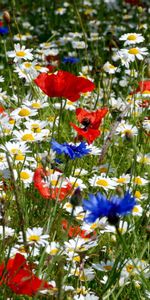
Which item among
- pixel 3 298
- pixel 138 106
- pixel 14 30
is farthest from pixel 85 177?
pixel 14 30

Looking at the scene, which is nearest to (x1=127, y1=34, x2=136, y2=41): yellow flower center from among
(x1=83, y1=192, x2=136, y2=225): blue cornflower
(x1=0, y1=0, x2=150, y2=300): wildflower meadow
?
(x1=0, y1=0, x2=150, y2=300): wildflower meadow

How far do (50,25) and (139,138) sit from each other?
8.47 ft

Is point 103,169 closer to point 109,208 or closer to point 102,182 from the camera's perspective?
point 102,182

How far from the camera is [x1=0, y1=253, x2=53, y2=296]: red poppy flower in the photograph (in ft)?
4.01

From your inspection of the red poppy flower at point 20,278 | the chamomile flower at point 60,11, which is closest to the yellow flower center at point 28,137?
the red poppy flower at point 20,278

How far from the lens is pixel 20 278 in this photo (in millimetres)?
1262

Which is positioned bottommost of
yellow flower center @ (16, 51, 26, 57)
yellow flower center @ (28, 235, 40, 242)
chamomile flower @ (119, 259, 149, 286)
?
chamomile flower @ (119, 259, 149, 286)

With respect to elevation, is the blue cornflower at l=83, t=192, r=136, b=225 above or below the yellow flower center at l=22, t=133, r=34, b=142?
below

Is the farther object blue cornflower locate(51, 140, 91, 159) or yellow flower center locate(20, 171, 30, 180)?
yellow flower center locate(20, 171, 30, 180)

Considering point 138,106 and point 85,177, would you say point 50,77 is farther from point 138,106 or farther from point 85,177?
point 138,106

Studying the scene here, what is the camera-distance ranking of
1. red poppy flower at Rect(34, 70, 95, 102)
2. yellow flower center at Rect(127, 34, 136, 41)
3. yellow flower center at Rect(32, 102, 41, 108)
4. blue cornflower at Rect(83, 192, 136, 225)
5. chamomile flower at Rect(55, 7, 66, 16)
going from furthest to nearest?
chamomile flower at Rect(55, 7, 66, 16) → yellow flower center at Rect(127, 34, 136, 41) → yellow flower center at Rect(32, 102, 41, 108) → red poppy flower at Rect(34, 70, 95, 102) → blue cornflower at Rect(83, 192, 136, 225)

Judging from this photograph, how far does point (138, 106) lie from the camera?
99.9 inches

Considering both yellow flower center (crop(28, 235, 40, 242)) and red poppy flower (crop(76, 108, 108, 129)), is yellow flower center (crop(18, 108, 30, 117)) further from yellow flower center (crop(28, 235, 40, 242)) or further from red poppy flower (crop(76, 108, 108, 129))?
yellow flower center (crop(28, 235, 40, 242))

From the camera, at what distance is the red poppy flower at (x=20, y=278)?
1.22m
